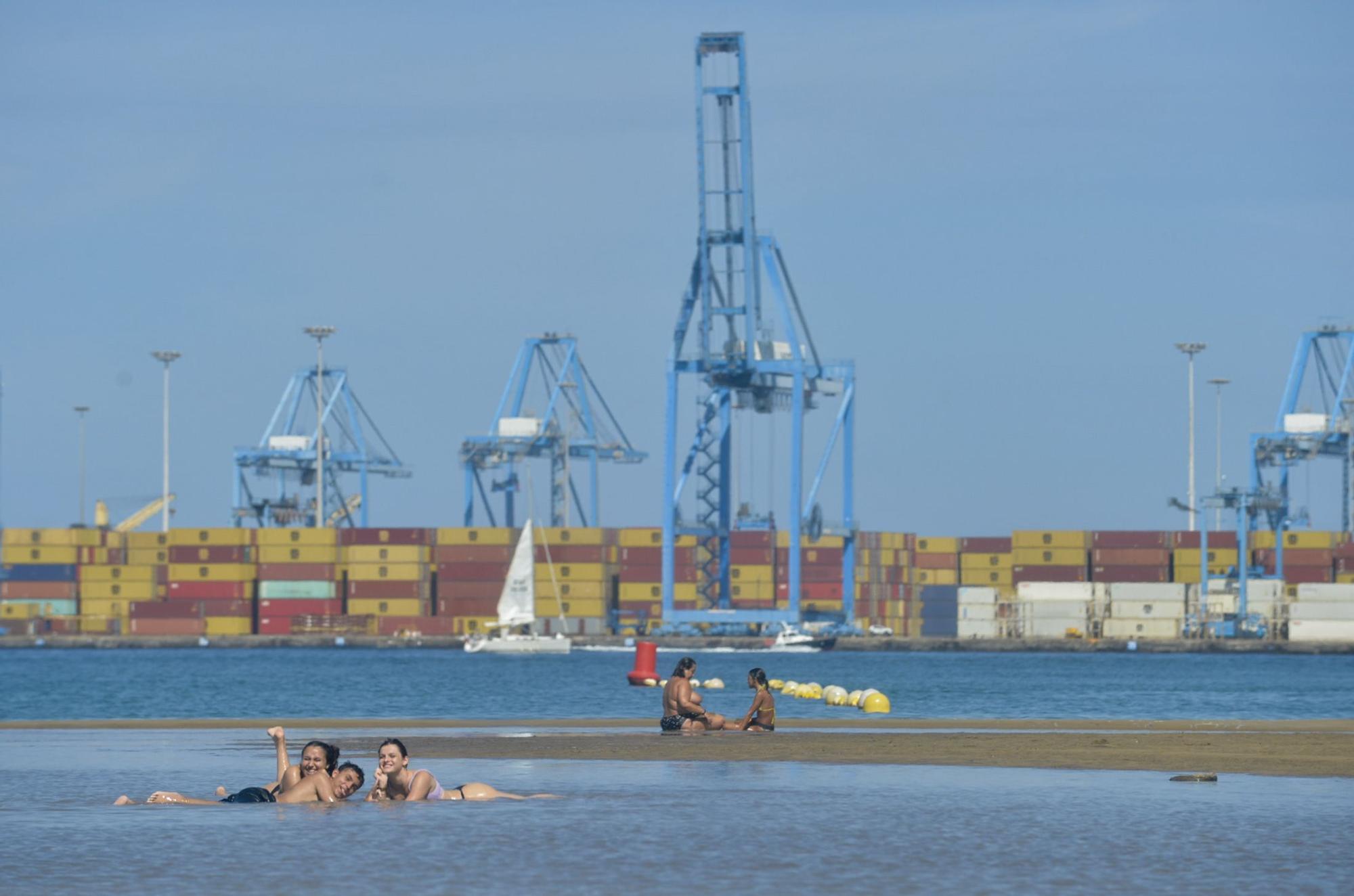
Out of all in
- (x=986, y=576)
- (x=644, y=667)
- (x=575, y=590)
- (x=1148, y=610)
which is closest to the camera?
(x=644, y=667)

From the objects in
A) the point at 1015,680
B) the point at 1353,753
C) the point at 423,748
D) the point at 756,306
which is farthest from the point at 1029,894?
the point at 756,306

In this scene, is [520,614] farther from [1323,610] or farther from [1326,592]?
[1326,592]

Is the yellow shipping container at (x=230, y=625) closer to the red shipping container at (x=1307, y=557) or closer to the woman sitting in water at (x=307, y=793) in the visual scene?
the red shipping container at (x=1307, y=557)

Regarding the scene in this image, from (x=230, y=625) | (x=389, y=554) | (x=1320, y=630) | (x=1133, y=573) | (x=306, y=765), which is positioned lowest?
(x=230, y=625)

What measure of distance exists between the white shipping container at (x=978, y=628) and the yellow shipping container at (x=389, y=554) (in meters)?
34.8

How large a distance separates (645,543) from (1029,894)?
117278mm

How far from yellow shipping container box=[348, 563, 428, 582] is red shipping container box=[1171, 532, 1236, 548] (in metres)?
48.5

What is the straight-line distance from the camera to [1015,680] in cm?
7475

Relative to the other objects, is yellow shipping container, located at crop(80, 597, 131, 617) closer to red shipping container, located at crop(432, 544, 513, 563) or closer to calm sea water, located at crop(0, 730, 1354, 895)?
red shipping container, located at crop(432, 544, 513, 563)

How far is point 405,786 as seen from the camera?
66.3ft

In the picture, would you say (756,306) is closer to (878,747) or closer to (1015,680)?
(1015,680)

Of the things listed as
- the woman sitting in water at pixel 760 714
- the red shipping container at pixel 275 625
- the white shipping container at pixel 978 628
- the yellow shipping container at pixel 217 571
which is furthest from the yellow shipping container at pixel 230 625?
the woman sitting in water at pixel 760 714

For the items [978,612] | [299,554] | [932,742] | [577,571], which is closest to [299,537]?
[299,554]

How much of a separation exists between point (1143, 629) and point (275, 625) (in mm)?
56064
